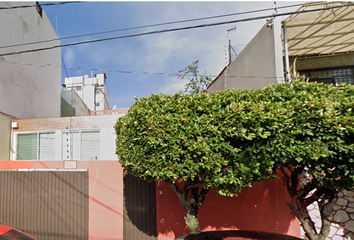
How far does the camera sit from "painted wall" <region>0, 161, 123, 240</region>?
15.6ft

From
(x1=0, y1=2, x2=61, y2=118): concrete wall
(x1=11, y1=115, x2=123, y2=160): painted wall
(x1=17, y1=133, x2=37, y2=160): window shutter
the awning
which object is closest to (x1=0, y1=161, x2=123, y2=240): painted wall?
(x1=11, y1=115, x2=123, y2=160): painted wall

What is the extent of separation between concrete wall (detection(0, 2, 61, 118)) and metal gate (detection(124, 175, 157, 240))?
647 centimetres

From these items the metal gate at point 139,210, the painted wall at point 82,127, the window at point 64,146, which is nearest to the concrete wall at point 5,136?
the painted wall at point 82,127

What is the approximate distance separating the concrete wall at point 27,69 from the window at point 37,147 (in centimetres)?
150

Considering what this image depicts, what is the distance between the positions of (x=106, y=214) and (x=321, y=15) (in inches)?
321

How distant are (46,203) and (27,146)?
11.2ft

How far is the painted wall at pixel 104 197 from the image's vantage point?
187 inches

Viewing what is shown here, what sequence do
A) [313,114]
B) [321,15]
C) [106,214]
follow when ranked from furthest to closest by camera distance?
1. [321,15]
2. [106,214]
3. [313,114]

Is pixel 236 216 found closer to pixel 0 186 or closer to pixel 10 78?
pixel 0 186

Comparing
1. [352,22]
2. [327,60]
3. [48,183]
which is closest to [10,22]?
[48,183]

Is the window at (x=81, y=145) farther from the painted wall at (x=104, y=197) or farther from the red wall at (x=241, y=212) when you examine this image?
the red wall at (x=241, y=212)

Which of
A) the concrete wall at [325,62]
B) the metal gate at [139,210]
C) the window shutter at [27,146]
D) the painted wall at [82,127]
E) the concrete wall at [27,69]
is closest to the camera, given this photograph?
the metal gate at [139,210]

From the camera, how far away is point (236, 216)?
450 centimetres

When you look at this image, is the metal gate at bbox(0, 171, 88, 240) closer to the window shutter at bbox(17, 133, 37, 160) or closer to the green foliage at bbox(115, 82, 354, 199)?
the window shutter at bbox(17, 133, 37, 160)
